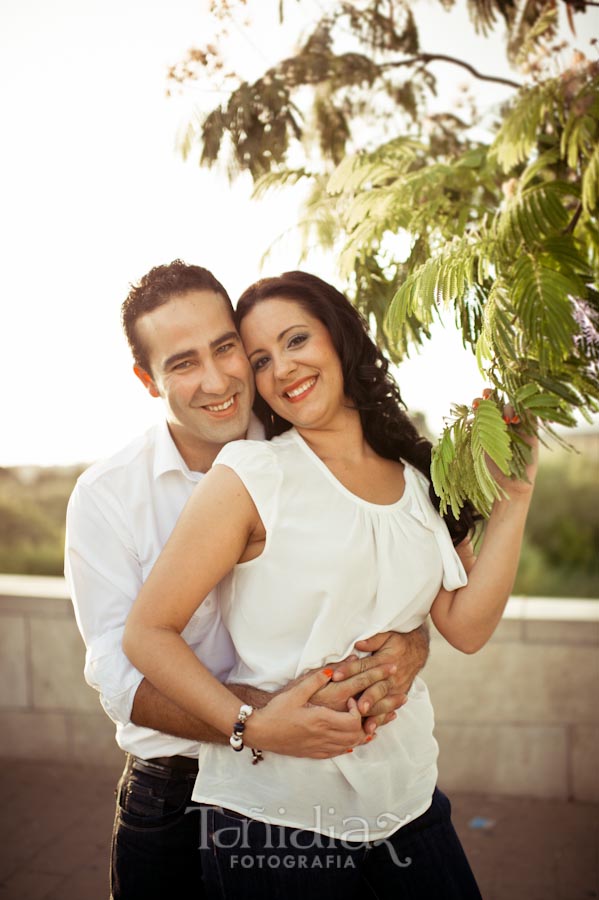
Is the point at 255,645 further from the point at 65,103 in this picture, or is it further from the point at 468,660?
the point at 65,103

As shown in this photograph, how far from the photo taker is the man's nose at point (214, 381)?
2361mm

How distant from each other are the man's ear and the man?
7 centimetres

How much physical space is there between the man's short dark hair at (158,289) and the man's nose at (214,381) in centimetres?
24

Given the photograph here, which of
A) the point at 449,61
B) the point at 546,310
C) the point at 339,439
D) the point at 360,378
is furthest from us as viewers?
the point at 449,61

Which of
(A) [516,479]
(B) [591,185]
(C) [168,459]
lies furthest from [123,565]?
(B) [591,185]

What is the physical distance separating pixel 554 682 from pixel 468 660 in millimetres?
462

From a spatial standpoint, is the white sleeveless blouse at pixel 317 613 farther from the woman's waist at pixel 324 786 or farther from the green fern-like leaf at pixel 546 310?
the green fern-like leaf at pixel 546 310

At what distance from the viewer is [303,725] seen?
201 centimetres

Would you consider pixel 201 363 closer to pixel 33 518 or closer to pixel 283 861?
pixel 283 861

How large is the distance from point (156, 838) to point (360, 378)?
1.44 metres

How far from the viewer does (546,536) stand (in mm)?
12391

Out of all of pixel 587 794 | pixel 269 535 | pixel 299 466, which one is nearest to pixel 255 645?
pixel 269 535

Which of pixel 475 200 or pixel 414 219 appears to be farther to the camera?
pixel 475 200

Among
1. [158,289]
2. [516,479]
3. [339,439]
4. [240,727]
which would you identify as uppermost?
[158,289]
